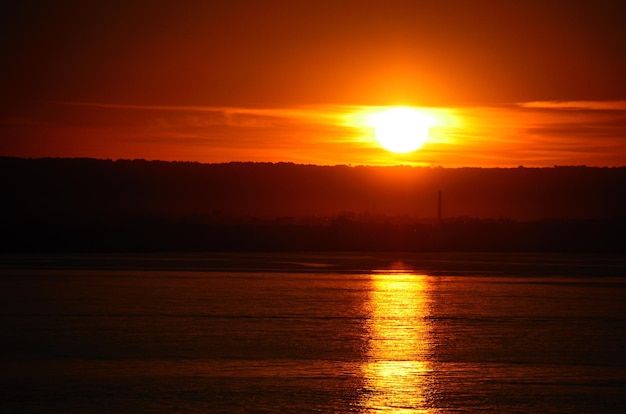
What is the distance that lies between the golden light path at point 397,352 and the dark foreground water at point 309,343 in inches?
1.1

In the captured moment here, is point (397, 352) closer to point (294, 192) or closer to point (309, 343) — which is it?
point (309, 343)

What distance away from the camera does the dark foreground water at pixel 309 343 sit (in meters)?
10.0

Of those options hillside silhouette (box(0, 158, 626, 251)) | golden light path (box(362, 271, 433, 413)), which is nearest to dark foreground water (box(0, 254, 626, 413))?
golden light path (box(362, 271, 433, 413))

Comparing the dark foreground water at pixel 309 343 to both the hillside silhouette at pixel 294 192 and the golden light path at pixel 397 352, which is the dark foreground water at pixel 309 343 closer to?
the golden light path at pixel 397 352

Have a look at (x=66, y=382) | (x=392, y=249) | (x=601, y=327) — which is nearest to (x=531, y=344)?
(x=601, y=327)

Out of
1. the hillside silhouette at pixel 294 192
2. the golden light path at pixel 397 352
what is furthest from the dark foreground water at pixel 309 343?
the hillside silhouette at pixel 294 192

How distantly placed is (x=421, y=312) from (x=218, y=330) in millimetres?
3879

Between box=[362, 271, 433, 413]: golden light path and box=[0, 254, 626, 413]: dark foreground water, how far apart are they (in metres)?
0.03

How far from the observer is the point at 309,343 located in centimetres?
1335

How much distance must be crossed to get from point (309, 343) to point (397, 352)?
1216mm

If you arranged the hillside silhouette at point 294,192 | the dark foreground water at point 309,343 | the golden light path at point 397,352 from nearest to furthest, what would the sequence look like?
the golden light path at point 397,352, the dark foreground water at point 309,343, the hillside silhouette at point 294,192

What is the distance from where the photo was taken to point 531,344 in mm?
13406

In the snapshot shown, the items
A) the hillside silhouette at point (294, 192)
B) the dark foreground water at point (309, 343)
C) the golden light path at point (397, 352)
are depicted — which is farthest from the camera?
the hillside silhouette at point (294, 192)

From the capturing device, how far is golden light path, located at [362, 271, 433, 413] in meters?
9.95
